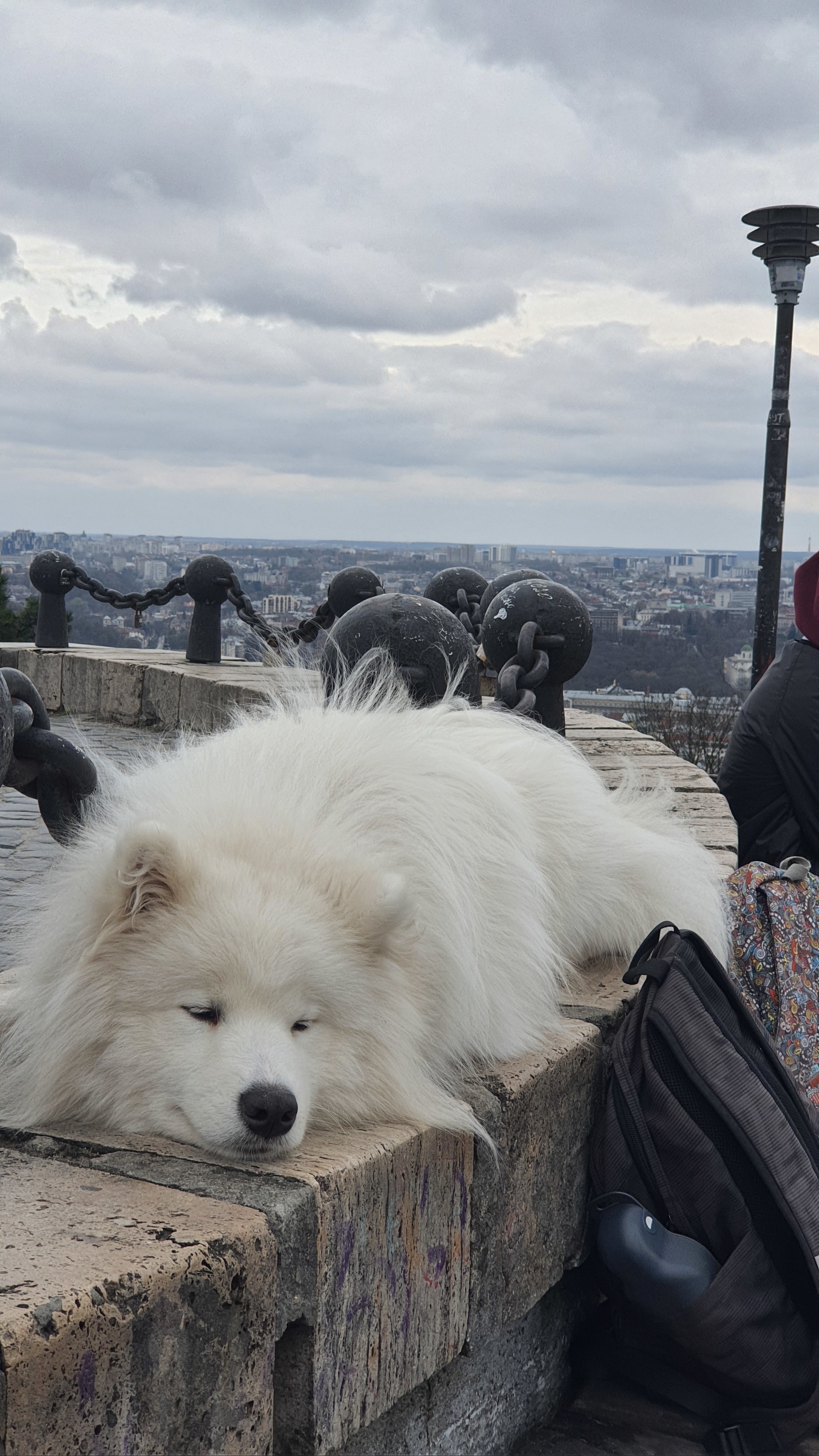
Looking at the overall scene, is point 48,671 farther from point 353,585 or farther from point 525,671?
point 525,671

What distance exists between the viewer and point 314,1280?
5.94 ft

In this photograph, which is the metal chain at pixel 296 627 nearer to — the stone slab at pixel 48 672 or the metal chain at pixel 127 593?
the metal chain at pixel 127 593

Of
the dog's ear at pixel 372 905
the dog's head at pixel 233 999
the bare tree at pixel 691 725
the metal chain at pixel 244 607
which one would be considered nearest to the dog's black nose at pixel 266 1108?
the dog's head at pixel 233 999

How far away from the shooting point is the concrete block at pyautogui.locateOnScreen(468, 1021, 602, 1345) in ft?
7.76

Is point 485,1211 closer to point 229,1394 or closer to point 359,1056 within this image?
point 359,1056

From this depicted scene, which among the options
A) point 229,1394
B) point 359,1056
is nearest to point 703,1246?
point 359,1056

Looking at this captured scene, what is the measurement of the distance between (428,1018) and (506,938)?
1.14 ft

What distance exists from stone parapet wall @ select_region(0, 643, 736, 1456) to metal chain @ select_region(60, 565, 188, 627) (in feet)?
22.5

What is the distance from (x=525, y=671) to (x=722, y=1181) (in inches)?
88.8

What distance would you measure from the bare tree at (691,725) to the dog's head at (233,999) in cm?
2318

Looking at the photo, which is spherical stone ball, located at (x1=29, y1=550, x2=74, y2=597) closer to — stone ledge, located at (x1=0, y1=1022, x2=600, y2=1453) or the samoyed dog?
the samoyed dog

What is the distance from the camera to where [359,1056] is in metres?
2.06

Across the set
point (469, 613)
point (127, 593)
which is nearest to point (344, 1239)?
point (469, 613)

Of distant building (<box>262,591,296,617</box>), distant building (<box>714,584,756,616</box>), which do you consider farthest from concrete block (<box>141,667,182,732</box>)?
distant building (<box>714,584,756,616</box>)
